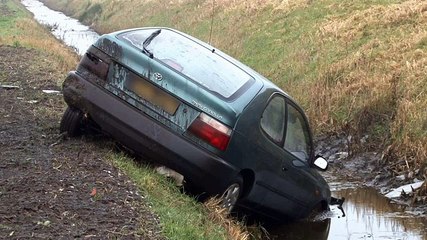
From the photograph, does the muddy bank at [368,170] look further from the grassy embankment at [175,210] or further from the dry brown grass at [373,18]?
the dry brown grass at [373,18]

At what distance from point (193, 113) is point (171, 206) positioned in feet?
2.89

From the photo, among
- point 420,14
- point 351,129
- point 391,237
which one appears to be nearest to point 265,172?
point 391,237

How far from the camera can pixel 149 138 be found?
5996mm

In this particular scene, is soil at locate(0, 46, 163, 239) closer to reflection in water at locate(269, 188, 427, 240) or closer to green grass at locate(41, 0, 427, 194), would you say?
reflection in water at locate(269, 188, 427, 240)

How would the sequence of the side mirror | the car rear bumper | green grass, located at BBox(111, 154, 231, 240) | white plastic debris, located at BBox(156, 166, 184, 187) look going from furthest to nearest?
the side mirror < white plastic debris, located at BBox(156, 166, 184, 187) < the car rear bumper < green grass, located at BBox(111, 154, 231, 240)

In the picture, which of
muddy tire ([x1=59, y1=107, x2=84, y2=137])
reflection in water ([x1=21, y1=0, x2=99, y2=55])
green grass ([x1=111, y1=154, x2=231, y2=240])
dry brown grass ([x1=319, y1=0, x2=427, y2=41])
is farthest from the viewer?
reflection in water ([x1=21, y1=0, x2=99, y2=55])

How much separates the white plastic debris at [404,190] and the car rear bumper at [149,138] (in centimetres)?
374

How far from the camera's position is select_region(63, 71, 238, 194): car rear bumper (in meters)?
5.83

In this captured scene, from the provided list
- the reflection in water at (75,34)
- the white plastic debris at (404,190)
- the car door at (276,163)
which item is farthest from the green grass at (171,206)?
the reflection in water at (75,34)

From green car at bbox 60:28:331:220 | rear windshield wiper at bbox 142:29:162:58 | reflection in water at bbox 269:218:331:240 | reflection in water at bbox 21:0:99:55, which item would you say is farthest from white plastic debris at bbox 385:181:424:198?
reflection in water at bbox 21:0:99:55

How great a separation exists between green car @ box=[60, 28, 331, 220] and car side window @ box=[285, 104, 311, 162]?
0.8 inches

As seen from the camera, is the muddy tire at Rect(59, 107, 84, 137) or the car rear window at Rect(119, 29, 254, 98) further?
the muddy tire at Rect(59, 107, 84, 137)

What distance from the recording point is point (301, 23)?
19.4 meters

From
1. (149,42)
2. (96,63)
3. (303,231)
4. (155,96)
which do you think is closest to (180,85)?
(155,96)
